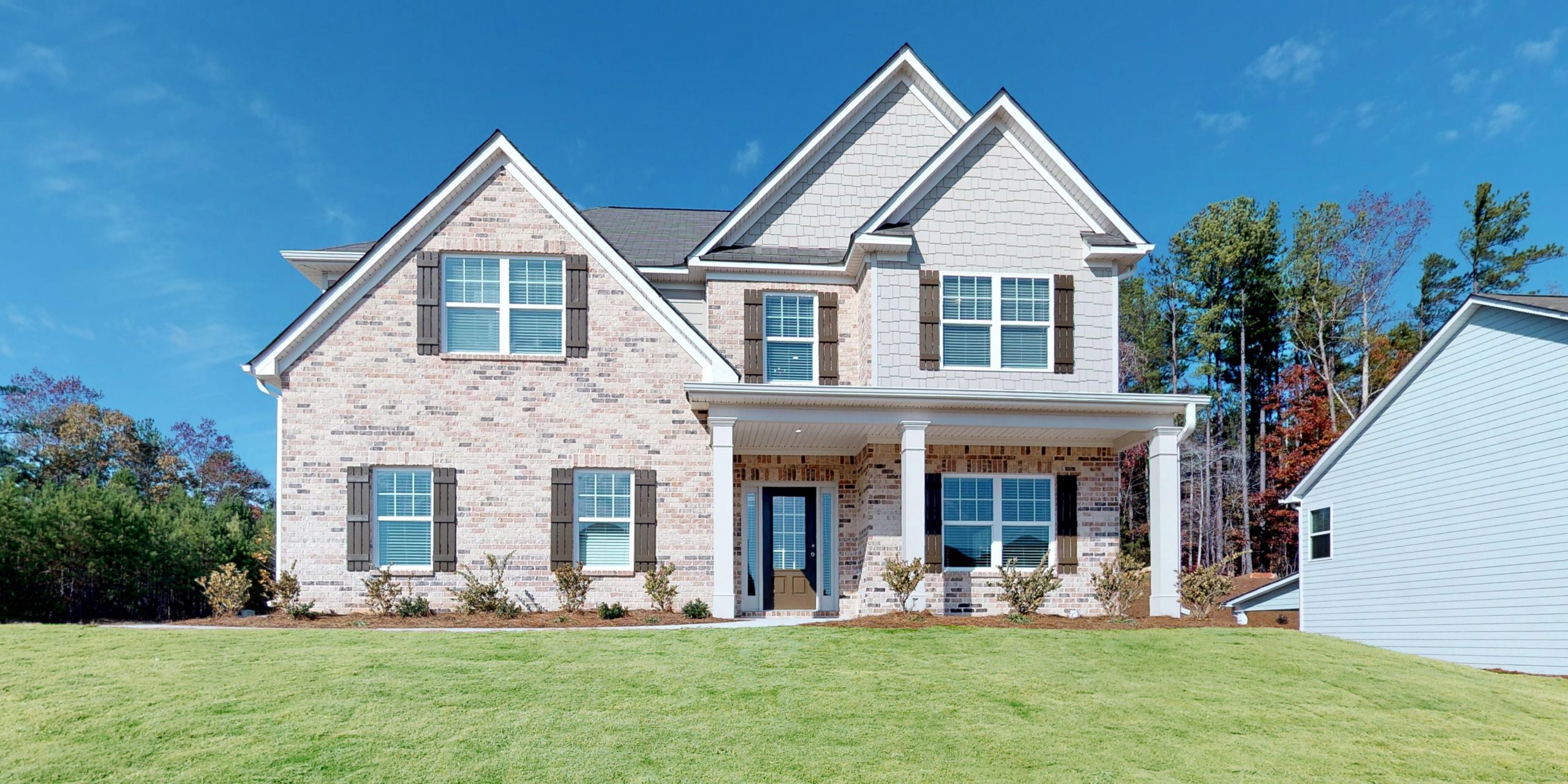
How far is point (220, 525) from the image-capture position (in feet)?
78.0

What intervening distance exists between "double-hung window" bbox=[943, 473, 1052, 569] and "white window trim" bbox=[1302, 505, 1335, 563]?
6615 mm

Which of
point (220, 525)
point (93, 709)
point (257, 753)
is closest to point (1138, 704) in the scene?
point (257, 753)

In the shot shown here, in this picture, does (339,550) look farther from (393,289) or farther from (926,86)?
(926,86)

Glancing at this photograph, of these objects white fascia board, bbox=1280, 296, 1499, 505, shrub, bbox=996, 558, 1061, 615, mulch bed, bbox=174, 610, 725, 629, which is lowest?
mulch bed, bbox=174, 610, 725, 629

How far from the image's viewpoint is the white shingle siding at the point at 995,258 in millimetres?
15273

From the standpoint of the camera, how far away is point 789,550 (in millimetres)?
16516

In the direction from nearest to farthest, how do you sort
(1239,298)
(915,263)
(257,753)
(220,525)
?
(257,753) → (915,263) → (220,525) → (1239,298)

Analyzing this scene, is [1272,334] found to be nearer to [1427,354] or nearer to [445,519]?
[1427,354]

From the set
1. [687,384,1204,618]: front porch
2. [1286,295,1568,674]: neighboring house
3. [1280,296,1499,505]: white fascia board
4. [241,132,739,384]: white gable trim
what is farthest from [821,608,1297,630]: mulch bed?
[1280,296,1499,505]: white fascia board

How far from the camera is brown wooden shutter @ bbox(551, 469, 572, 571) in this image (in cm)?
1441

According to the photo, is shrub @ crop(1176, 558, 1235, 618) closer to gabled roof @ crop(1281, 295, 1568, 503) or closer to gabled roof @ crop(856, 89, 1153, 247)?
gabled roof @ crop(856, 89, 1153, 247)

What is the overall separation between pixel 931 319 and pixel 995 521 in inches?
131

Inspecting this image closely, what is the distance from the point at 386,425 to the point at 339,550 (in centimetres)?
186

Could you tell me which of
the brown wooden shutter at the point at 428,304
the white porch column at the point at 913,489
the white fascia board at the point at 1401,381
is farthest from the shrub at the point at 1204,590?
the brown wooden shutter at the point at 428,304
